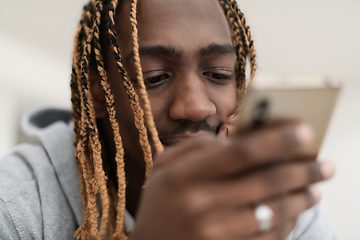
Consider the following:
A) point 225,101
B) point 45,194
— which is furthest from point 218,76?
point 45,194

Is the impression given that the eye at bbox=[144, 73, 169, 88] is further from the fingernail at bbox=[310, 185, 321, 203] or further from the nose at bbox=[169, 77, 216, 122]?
the fingernail at bbox=[310, 185, 321, 203]

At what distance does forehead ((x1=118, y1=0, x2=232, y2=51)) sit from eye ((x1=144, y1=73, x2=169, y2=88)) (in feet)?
0.23

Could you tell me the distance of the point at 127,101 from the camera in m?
0.68

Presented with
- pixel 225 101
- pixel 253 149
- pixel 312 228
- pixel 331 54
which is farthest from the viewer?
pixel 331 54

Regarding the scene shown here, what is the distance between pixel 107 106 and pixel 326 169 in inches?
19.2

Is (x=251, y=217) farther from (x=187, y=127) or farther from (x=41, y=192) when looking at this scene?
(x=41, y=192)

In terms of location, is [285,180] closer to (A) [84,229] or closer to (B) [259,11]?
(A) [84,229]

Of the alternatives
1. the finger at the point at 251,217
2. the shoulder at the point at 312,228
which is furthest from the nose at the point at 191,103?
the shoulder at the point at 312,228

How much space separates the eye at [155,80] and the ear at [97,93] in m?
0.17

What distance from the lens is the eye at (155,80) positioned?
651mm

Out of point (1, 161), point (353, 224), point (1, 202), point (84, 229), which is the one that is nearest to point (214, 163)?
point (84, 229)

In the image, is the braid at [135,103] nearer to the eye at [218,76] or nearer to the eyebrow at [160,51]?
the eyebrow at [160,51]

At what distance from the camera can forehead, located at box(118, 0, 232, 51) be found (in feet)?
2.10

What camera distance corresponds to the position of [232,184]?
297mm
